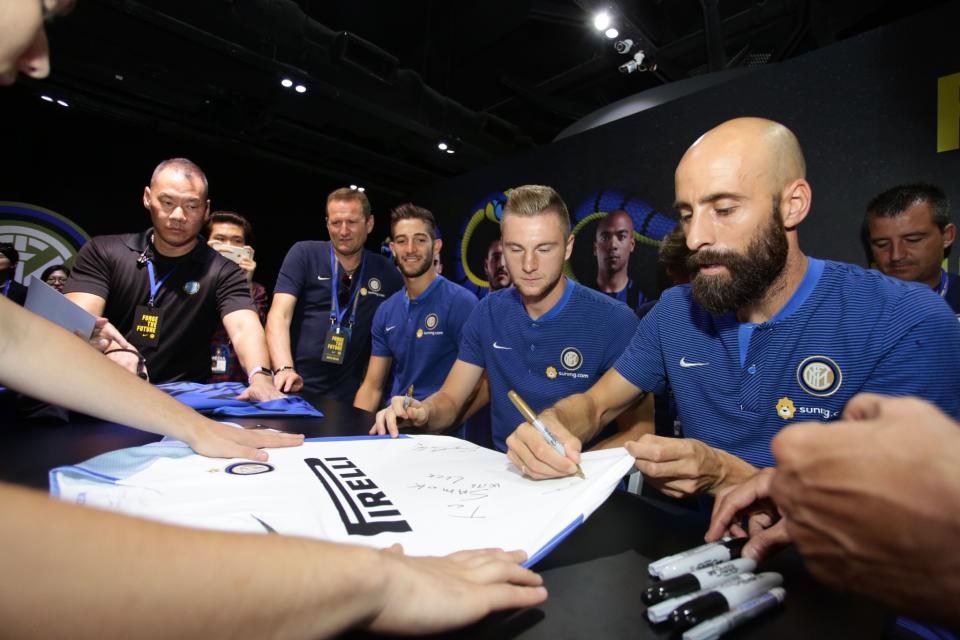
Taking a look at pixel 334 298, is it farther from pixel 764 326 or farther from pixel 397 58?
pixel 397 58

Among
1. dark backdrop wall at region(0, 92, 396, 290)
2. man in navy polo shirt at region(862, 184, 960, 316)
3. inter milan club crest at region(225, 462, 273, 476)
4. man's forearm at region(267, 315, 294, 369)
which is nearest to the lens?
inter milan club crest at region(225, 462, 273, 476)

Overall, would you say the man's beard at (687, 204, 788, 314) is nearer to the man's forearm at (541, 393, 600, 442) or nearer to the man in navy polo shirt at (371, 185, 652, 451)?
the man's forearm at (541, 393, 600, 442)

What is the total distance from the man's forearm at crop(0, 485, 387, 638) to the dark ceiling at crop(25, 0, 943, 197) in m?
4.90

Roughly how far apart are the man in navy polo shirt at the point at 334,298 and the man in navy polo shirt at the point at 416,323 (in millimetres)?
345

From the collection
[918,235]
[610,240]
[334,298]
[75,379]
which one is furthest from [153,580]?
[610,240]

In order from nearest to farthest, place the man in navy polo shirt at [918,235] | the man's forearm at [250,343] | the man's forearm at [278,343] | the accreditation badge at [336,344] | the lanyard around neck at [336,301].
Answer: the man's forearm at [250,343] → the man in navy polo shirt at [918,235] → the man's forearm at [278,343] → the accreditation badge at [336,344] → the lanyard around neck at [336,301]

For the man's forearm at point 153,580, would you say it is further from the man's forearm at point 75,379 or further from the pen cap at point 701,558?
the man's forearm at point 75,379

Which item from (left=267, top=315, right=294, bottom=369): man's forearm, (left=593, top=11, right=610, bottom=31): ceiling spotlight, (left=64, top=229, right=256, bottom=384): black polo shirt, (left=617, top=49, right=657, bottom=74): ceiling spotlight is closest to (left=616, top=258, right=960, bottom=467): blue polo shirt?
(left=64, top=229, right=256, bottom=384): black polo shirt

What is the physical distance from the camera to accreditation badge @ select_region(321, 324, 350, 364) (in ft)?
11.5

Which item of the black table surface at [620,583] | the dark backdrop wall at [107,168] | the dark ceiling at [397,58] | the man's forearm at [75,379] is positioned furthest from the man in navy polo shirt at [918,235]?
the dark backdrop wall at [107,168]

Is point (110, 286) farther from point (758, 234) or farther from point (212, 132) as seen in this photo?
point (212, 132)

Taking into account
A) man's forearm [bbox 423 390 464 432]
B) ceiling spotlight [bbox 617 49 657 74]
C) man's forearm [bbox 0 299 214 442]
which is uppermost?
ceiling spotlight [bbox 617 49 657 74]

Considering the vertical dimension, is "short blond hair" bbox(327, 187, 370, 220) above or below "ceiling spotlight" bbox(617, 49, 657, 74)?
below

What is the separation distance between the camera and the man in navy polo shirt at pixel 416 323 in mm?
3025
